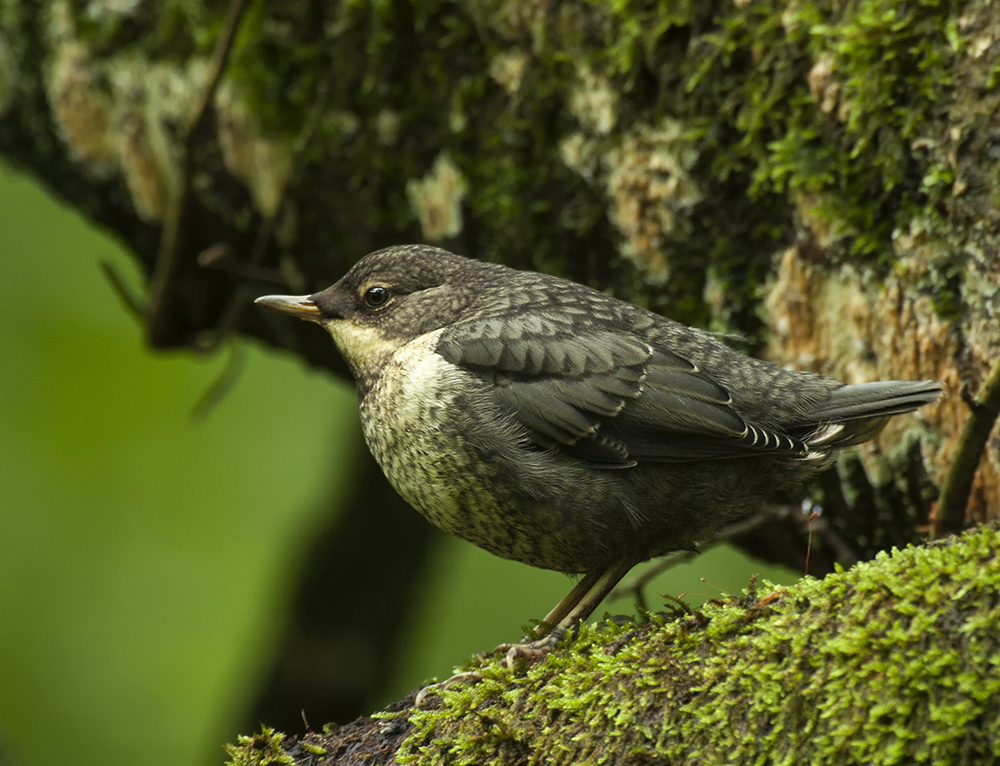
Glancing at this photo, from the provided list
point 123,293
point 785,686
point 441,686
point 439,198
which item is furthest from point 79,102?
point 785,686

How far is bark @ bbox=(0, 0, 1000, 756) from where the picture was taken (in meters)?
2.86

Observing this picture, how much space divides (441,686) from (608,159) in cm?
192

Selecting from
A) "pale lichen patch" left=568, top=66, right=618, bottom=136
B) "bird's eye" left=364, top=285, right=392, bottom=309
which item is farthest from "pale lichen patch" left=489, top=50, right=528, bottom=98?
"bird's eye" left=364, top=285, right=392, bottom=309

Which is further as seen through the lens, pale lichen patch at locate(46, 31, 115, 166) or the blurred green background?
the blurred green background

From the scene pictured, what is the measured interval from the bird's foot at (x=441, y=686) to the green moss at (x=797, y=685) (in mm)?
232

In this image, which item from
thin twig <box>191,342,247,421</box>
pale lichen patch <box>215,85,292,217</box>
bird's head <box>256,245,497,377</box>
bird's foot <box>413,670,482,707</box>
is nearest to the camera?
bird's foot <box>413,670,482,707</box>

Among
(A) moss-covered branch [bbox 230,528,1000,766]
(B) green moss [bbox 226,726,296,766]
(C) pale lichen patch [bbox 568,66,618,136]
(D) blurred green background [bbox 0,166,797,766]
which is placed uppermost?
(C) pale lichen patch [bbox 568,66,618,136]

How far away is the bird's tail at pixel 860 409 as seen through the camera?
2617 mm

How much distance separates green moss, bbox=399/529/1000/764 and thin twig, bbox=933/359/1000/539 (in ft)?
2.32

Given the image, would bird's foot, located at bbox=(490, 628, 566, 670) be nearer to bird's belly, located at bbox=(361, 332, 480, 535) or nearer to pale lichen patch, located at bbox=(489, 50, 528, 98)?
bird's belly, located at bbox=(361, 332, 480, 535)

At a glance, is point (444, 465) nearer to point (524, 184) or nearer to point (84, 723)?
point (524, 184)

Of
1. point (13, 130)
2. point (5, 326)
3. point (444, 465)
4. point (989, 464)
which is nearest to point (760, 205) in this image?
point (989, 464)

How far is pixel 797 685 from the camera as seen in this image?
176 cm

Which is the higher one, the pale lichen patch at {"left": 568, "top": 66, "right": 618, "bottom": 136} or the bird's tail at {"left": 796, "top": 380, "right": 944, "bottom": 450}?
the pale lichen patch at {"left": 568, "top": 66, "right": 618, "bottom": 136}
